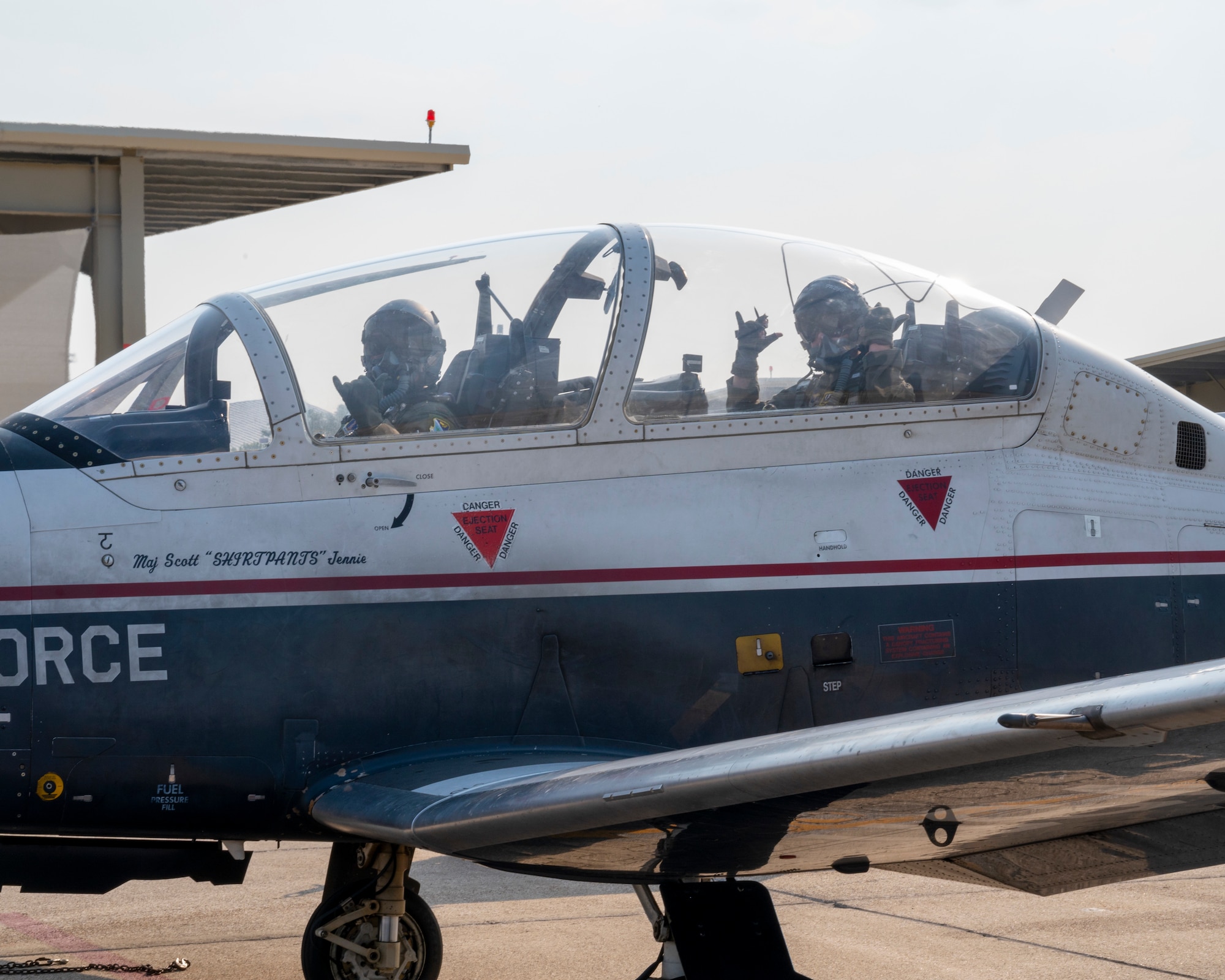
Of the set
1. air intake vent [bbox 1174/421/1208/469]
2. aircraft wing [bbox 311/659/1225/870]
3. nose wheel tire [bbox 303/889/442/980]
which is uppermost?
air intake vent [bbox 1174/421/1208/469]

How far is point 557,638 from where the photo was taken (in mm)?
3904

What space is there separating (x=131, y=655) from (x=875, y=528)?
2530 mm

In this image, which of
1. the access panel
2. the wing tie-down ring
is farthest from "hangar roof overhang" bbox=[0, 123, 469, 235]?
the wing tie-down ring

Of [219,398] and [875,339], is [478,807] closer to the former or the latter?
[219,398]

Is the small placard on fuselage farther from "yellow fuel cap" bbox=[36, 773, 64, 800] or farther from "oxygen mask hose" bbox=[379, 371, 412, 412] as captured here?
"yellow fuel cap" bbox=[36, 773, 64, 800]

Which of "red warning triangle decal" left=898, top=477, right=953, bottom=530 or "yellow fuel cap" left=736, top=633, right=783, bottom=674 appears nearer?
"yellow fuel cap" left=736, top=633, right=783, bottom=674

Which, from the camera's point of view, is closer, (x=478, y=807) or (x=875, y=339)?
(x=478, y=807)

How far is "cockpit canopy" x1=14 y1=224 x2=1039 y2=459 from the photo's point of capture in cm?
400

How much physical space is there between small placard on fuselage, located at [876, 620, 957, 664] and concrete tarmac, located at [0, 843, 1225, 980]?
1846mm

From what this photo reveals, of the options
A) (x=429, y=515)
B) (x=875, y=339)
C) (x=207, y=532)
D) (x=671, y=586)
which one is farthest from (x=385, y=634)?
(x=875, y=339)

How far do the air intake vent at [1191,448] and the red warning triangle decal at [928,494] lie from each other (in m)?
1.11

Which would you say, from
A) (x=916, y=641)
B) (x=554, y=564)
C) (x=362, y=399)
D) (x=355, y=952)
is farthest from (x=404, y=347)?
(x=355, y=952)

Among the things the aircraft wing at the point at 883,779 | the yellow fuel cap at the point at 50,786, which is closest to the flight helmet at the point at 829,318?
the aircraft wing at the point at 883,779

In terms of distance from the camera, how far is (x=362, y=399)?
4.02m
